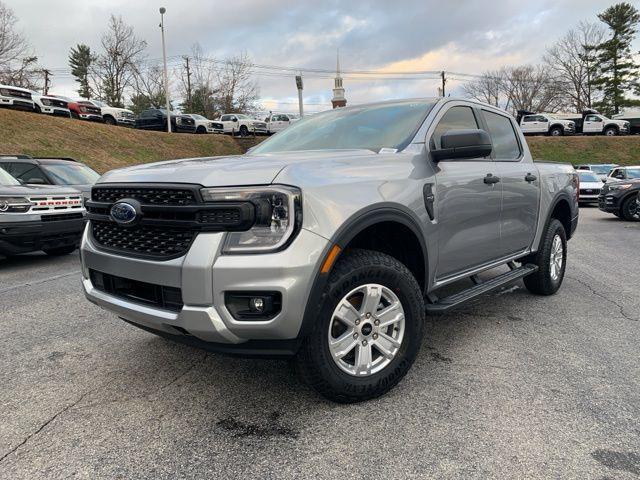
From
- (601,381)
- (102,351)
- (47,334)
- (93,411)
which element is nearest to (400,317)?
(601,381)

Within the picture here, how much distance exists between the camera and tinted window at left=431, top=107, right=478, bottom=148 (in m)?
3.62

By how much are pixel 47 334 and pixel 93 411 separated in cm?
174

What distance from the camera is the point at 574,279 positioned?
623 centimetres

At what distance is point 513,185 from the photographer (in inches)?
169

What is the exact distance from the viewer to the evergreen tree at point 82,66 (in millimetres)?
63406

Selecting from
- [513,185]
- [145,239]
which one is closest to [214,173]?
[145,239]

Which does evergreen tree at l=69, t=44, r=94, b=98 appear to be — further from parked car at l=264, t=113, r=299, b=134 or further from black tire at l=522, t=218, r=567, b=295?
black tire at l=522, t=218, r=567, b=295

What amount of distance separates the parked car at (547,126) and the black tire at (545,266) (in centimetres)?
3640

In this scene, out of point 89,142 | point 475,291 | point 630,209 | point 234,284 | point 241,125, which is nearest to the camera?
point 234,284

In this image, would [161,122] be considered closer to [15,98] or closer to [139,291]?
[15,98]

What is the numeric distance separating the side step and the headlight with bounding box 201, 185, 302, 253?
1.32 m

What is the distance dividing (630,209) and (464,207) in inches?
507

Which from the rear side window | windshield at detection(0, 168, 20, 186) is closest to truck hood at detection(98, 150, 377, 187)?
the rear side window

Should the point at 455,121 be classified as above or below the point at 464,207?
above
